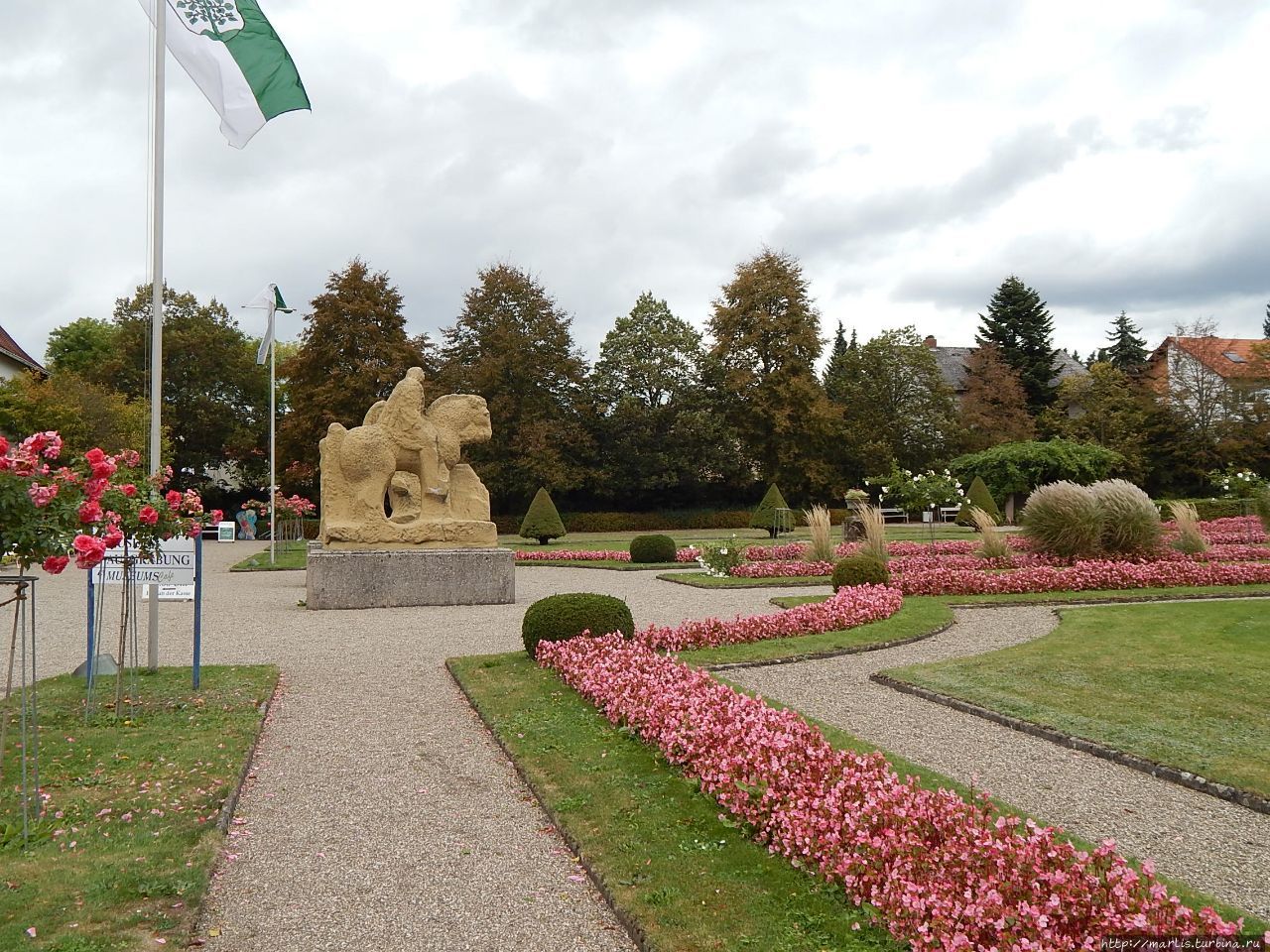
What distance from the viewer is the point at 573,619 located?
927cm

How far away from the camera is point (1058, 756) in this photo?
602 cm

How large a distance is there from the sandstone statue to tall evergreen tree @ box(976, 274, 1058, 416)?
44.3 meters

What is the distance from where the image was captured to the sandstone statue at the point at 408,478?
15.3m

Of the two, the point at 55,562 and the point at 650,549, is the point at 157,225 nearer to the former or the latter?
the point at 55,562

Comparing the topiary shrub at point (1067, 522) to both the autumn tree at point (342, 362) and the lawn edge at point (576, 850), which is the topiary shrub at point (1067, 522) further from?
the autumn tree at point (342, 362)

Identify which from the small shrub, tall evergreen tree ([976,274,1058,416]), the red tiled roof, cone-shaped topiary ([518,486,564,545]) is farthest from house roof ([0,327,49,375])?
tall evergreen tree ([976,274,1058,416])

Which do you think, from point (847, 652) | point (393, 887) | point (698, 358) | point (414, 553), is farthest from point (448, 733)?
point (698, 358)

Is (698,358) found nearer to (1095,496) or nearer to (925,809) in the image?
(1095,496)

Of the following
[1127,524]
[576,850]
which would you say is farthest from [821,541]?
[576,850]

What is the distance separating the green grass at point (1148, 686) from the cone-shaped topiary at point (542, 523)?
19.7 meters

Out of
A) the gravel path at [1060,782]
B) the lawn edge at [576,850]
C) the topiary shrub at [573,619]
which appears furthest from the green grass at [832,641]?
the lawn edge at [576,850]

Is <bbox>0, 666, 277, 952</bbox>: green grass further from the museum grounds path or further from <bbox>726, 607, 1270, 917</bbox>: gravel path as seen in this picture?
<bbox>726, 607, 1270, 917</bbox>: gravel path

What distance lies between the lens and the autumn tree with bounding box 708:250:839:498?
43.3m

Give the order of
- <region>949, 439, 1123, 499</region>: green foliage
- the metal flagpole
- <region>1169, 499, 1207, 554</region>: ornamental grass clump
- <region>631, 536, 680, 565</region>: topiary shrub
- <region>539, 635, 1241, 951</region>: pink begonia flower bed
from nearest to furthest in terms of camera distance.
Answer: <region>539, 635, 1241, 951</region>: pink begonia flower bed → the metal flagpole → <region>1169, 499, 1207, 554</region>: ornamental grass clump → <region>631, 536, 680, 565</region>: topiary shrub → <region>949, 439, 1123, 499</region>: green foliage
